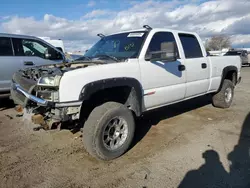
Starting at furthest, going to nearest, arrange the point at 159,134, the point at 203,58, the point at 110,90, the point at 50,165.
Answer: the point at 203,58
the point at 159,134
the point at 110,90
the point at 50,165

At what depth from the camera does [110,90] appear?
11.6ft

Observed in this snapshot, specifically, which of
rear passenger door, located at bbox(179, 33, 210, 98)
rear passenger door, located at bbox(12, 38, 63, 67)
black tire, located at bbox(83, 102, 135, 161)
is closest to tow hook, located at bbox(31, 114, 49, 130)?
black tire, located at bbox(83, 102, 135, 161)

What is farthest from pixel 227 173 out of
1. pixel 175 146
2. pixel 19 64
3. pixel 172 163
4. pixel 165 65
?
pixel 19 64

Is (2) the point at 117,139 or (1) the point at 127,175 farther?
(2) the point at 117,139

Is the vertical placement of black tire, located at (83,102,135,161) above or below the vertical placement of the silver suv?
below

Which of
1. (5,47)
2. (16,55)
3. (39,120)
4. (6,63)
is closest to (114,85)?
(39,120)

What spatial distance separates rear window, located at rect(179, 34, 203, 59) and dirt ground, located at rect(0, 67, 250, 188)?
1.49 meters

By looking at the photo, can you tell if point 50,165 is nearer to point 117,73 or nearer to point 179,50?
point 117,73

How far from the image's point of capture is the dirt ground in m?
2.93

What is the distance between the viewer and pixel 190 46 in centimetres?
502

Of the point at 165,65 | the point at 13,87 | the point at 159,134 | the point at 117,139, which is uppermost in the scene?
the point at 165,65

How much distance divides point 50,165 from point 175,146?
201 cm

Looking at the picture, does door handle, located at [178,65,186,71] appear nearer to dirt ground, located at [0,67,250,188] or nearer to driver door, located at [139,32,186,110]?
driver door, located at [139,32,186,110]

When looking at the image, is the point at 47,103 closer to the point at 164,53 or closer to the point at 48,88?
the point at 48,88
